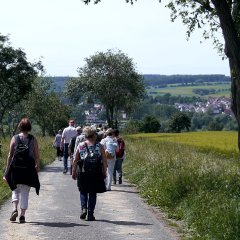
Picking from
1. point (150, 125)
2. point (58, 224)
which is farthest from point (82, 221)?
point (150, 125)

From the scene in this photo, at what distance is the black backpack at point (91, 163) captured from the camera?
11234 millimetres

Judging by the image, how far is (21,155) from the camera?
10.6m

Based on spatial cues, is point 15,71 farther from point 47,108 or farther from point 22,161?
point 47,108

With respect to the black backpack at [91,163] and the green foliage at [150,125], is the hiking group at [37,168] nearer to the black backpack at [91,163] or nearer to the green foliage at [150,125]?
the black backpack at [91,163]

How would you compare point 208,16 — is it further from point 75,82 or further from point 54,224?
point 75,82

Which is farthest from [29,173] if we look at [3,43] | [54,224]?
[3,43]

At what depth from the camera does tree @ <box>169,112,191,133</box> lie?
116188 millimetres

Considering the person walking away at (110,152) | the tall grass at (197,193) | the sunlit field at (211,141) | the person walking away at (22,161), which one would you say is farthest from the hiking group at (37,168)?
the sunlit field at (211,141)

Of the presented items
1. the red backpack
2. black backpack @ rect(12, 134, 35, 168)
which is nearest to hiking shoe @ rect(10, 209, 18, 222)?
black backpack @ rect(12, 134, 35, 168)

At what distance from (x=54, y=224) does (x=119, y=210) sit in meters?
2.29

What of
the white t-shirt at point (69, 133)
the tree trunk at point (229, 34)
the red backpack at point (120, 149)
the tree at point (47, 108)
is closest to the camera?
the tree trunk at point (229, 34)

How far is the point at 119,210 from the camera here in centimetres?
1264

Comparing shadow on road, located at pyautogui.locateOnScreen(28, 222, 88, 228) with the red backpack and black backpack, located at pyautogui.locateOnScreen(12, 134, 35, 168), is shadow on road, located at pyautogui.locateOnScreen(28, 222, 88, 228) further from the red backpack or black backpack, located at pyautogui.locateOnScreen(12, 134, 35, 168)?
the red backpack

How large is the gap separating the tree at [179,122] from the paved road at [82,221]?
101 meters
